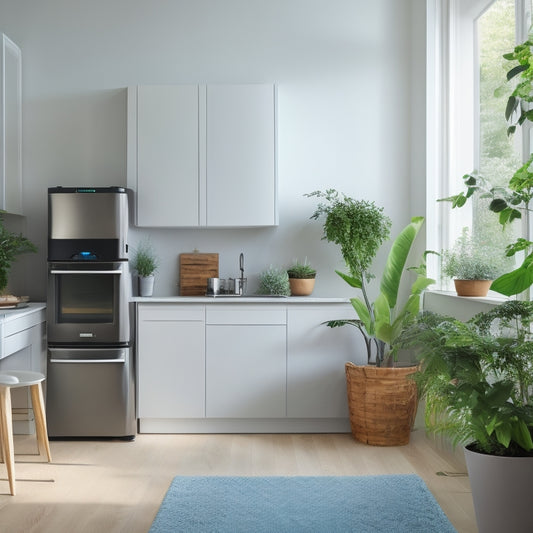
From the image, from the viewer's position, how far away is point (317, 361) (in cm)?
436

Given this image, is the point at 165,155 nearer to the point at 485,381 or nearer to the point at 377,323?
the point at 377,323

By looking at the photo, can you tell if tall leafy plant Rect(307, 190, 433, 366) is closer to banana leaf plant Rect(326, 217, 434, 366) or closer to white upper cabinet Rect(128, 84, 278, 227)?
banana leaf plant Rect(326, 217, 434, 366)

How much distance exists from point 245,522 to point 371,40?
3.45 meters

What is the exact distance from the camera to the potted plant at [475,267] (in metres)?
3.73

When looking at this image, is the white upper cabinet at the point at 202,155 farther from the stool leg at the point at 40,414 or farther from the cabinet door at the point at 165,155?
the stool leg at the point at 40,414

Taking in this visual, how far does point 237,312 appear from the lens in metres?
4.37

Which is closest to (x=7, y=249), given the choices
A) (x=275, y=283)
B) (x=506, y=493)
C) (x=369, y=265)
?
(x=275, y=283)

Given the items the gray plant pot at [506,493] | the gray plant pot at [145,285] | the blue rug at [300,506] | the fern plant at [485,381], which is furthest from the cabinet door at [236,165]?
the gray plant pot at [506,493]

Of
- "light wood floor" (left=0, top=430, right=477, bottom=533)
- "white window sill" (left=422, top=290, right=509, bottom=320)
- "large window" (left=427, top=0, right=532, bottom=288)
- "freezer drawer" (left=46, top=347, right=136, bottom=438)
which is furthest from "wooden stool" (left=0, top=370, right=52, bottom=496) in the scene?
"large window" (left=427, top=0, right=532, bottom=288)

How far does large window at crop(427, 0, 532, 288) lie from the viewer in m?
3.73

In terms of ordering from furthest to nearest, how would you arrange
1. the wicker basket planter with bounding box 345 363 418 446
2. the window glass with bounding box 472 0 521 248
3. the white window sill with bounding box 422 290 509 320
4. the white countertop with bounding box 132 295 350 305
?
1. the white countertop with bounding box 132 295 350 305
2. the wicker basket planter with bounding box 345 363 418 446
3. the window glass with bounding box 472 0 521 248
4. the white window sill with bounding box 422 290 509 320

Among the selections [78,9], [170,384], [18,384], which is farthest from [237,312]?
[78,9]

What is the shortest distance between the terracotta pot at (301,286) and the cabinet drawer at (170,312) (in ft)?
2.18

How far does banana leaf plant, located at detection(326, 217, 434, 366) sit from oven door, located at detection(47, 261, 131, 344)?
1.35 meters
